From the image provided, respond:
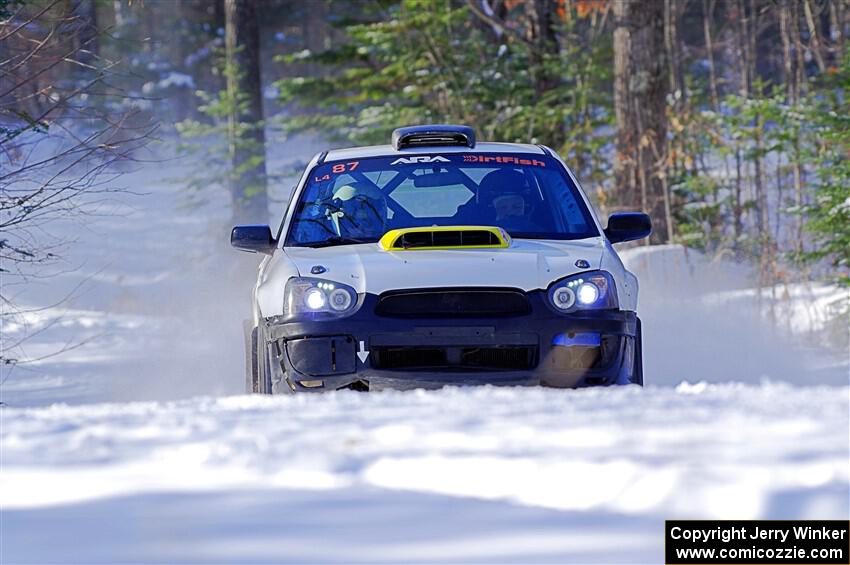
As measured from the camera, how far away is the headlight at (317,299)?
6281 mm

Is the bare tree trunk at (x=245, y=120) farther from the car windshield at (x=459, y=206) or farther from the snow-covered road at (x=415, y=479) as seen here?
the snow-covered road at (x=415, y=479)

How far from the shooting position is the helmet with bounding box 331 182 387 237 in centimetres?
734

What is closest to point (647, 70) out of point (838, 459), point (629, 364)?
point (629, 364)

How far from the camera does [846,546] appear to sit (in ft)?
10.5

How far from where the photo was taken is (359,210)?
7543 mm

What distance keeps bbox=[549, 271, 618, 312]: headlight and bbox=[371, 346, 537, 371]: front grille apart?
293 millimetres

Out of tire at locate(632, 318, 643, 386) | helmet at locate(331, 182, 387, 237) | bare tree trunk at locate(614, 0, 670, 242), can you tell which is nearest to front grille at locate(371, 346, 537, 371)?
tire at locate(632, 318, 643, 386)

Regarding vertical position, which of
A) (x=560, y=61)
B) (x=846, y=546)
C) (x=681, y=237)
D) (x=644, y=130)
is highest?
(x=560, y=61)

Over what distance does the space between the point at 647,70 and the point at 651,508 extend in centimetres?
1443

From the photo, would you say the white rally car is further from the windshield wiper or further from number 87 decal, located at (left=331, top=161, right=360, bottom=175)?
number 87 decal, located at (left=331, top=161, right=360, bottom=175)

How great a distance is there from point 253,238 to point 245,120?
65.6 ft

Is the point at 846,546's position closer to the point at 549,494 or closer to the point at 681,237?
the point at 549,494

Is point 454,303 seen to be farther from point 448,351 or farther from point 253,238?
point 253,238

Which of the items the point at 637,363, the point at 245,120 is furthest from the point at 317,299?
the point at 245,120
